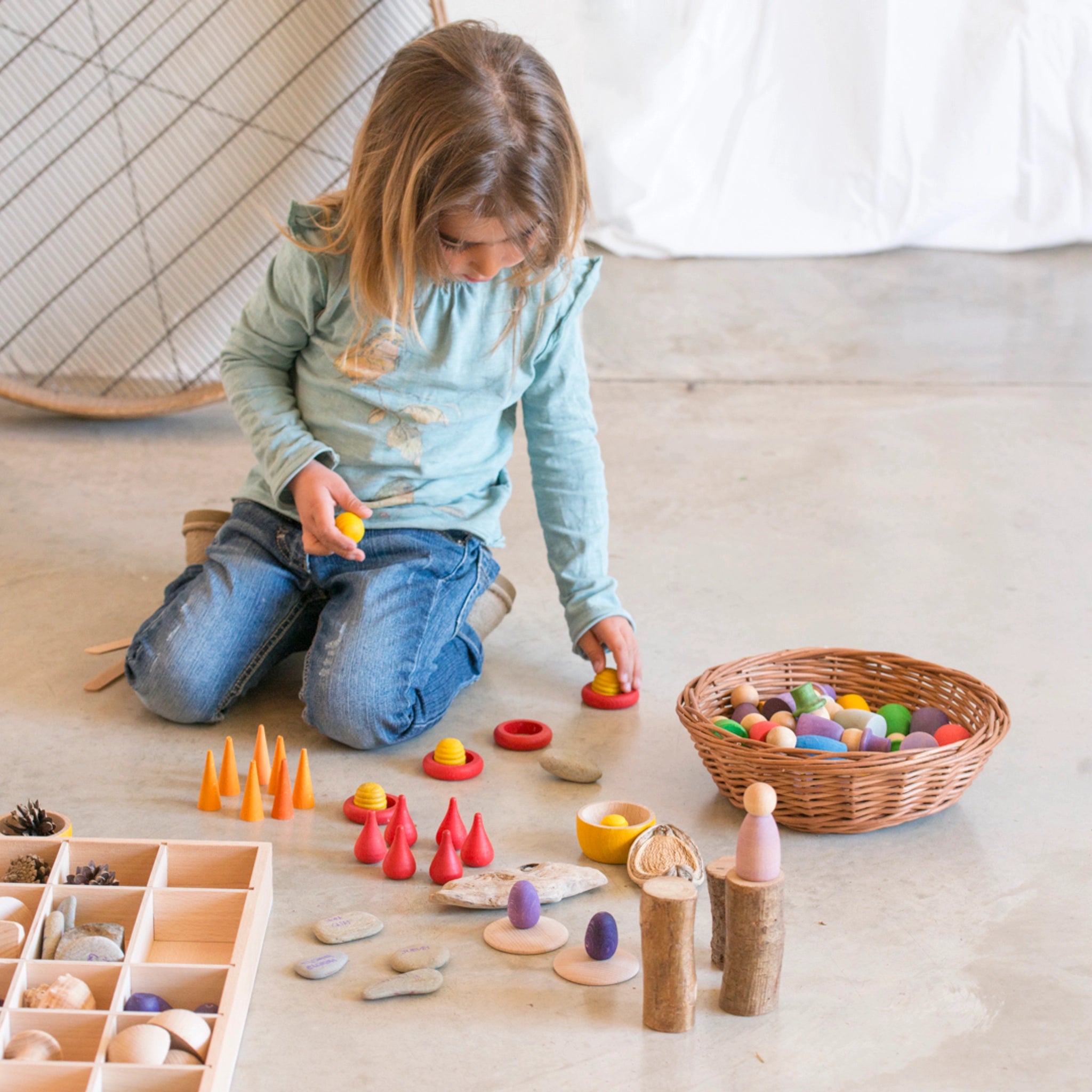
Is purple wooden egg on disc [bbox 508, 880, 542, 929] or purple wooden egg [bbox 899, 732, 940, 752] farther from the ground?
purple wooden egg on disc [bbox 508, 880, 542, 929]

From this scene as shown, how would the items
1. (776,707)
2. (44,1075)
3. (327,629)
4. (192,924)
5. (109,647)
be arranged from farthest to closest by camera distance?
(109,647) < (327,629) < (776,707) < (192,924) < (44,1075)

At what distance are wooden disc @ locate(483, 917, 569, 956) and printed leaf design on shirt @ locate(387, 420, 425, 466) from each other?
0.61 metres

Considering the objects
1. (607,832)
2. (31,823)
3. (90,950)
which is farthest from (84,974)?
(607,832)

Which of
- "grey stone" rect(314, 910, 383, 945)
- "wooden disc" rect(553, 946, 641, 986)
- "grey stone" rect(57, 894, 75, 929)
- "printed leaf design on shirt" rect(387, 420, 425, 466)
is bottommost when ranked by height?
"wooden disc" rect(553, 946, 641, 986)

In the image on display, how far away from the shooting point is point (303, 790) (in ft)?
4.33

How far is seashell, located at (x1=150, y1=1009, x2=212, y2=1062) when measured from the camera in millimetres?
891

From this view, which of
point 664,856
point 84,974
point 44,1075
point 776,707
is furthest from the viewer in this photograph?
point 776,707

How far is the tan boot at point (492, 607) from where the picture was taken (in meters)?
1.62

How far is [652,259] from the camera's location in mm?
3172

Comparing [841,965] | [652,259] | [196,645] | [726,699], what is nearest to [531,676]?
[726,699]

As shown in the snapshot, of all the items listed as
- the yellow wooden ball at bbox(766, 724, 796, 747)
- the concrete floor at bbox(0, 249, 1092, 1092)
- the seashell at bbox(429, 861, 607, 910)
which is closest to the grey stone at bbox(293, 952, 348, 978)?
the concrete floor at bbox(0, 249, 1092, 1092)

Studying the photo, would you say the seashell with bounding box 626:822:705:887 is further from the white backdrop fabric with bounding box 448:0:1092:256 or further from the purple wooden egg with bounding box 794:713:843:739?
the white backdrop fabric with bounding box 448:0:1092:256

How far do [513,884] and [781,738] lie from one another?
0.30 metres

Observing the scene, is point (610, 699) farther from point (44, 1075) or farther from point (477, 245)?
point (44, 1075)
